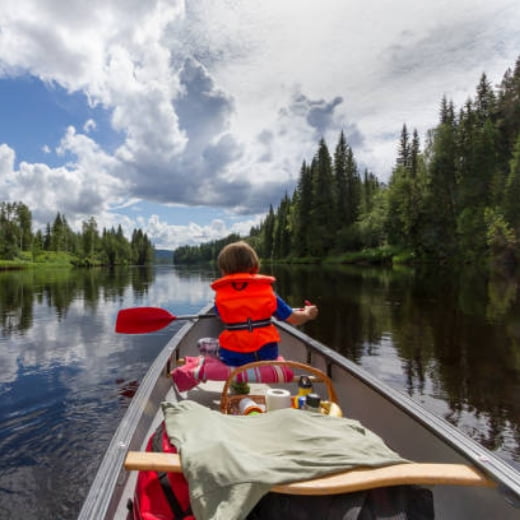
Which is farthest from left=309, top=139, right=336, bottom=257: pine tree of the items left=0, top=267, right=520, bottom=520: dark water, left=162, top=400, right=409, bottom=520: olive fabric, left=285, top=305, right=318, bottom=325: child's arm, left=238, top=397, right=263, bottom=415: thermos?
left=162, top=400, right=409, bottom=520: olive fabric

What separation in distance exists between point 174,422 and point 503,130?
52.3m

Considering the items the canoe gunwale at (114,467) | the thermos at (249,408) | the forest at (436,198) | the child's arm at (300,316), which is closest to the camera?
the canoe gunwale at (114,467)

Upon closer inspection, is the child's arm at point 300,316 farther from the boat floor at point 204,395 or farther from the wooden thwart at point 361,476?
the wooden thwart at point 361,476

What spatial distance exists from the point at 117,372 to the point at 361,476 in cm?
667

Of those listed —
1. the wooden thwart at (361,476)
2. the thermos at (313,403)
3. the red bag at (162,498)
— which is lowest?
the red bag at (162,498)

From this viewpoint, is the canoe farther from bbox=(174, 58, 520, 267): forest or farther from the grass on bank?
the grass on bank

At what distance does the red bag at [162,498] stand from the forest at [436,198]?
115ft

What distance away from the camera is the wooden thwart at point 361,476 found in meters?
1.54

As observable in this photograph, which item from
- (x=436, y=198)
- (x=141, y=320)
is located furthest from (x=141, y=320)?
(x=436, y=198)

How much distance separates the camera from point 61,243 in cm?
9581

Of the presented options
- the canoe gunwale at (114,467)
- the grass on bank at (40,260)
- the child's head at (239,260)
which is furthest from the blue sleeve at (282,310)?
the grass on bank at (40,260)

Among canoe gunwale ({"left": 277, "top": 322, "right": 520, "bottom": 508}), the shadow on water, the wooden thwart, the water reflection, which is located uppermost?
the wooden thwart

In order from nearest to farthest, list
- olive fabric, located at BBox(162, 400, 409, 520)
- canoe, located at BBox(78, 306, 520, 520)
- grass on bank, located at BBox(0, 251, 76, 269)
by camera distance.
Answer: olive fabric, located at BBox(162, 400, 409, 520), canoe, located at BBox(78, 306, 520, 520), grass on bank, located at BBox(0, 251, 76, 269)

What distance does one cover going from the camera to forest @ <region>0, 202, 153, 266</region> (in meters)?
69.0
